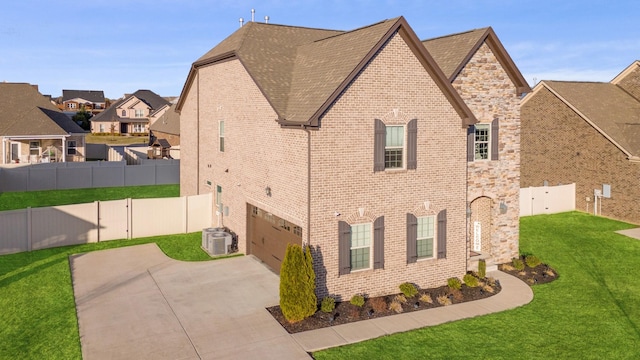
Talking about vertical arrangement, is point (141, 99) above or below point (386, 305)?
above

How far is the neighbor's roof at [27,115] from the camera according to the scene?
45.4m

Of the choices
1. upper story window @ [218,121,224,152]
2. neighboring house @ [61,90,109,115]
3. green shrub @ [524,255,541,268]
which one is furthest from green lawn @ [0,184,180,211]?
neighboring house @ [61,90,109,115]

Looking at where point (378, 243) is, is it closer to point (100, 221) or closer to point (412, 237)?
point (412, 237)

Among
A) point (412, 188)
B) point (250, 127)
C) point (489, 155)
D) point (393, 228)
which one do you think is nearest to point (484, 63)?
point (489, 155)

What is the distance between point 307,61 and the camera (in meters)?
20.6

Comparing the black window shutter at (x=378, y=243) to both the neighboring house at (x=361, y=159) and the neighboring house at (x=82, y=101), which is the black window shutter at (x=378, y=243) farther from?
the neighboring house at (x=82, y=101)

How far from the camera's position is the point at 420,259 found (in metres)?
18.7

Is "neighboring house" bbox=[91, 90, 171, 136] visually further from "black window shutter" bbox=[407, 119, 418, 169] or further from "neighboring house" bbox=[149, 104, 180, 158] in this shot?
"black window shutter" bbox=[407, 119, 418, 169]

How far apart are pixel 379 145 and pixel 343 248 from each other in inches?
145

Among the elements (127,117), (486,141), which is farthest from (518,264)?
(127,117)

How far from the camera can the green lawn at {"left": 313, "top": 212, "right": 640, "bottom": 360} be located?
13516mm

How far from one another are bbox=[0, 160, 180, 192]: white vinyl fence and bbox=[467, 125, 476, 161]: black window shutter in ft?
94.8

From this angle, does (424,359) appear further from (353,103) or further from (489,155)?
(489,155)

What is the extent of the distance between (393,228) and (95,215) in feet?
46.4
